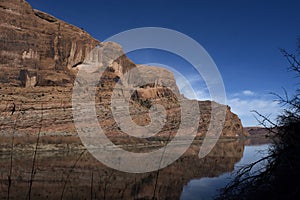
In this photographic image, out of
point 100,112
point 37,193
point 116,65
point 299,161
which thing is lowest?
point 37,193

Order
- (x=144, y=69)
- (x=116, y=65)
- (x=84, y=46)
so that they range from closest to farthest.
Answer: (x=84, y=46) < (x=116, y=65) < (x=144, y=69)

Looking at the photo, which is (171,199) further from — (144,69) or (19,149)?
(144,69)

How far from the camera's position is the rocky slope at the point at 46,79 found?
52.5m

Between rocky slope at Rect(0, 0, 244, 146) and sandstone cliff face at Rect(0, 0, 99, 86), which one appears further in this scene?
sandstone cliff face at Rect(0, 0, 99, 86)

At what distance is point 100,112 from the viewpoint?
216 ft

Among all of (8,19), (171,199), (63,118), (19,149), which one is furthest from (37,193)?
(8,19)

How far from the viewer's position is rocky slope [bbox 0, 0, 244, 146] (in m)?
52.5

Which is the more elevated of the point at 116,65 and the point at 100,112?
the point at 116,65

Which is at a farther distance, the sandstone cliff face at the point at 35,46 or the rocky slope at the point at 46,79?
the sandstone cliff face at the point at 35,46

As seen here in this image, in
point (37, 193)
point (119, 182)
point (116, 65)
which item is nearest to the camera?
point (37, 193)

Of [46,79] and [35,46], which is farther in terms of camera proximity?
[35,46]

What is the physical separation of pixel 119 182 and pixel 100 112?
169ft

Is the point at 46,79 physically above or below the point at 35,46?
below

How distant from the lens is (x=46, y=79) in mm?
73000
